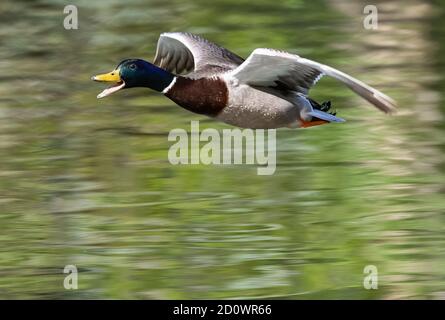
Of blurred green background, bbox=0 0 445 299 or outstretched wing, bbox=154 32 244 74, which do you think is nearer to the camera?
outstretched wing, bbox=154 32 244 74

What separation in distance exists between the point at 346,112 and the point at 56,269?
2.30 m

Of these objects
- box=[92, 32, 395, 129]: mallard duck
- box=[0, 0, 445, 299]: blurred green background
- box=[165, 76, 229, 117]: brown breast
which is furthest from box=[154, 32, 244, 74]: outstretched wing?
box=[0, 0, 445, 299]: blurred green background

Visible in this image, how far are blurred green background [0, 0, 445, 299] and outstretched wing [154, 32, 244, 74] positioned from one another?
0.80m

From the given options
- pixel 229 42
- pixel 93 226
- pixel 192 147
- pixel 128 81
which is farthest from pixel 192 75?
pixel 229 42

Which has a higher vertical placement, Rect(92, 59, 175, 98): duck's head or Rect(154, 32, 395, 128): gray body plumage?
Rect(92, 59, 175, 98): duck's head

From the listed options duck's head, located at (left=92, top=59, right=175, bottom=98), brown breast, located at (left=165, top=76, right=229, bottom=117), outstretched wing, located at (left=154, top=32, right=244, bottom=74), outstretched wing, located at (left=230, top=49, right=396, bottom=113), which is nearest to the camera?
outstretched wing, located at (left=230, top=49, right=396, bottom=113)

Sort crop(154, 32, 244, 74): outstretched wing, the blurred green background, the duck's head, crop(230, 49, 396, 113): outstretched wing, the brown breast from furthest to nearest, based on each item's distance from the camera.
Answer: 1. the blurred green background
2. crop(154, 32, 244, 74): outstretched wing
3. the duck's head
4. the brown breast
5. crop(230, 49, 396, 113): outstretched wing

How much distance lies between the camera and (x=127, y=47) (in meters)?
10.1

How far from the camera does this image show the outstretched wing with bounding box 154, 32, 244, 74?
7000mm

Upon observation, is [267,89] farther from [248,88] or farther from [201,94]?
[201,94]

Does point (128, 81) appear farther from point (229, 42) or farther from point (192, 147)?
point (229, 42)

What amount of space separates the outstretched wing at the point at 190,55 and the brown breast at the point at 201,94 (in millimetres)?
177

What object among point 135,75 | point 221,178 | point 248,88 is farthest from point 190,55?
point 221,178

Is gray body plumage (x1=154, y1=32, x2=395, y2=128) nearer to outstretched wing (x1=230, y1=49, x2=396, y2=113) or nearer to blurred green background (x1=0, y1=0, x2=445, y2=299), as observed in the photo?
outstretched wing (x1=230, y1=49, x2=396, y2=113)
